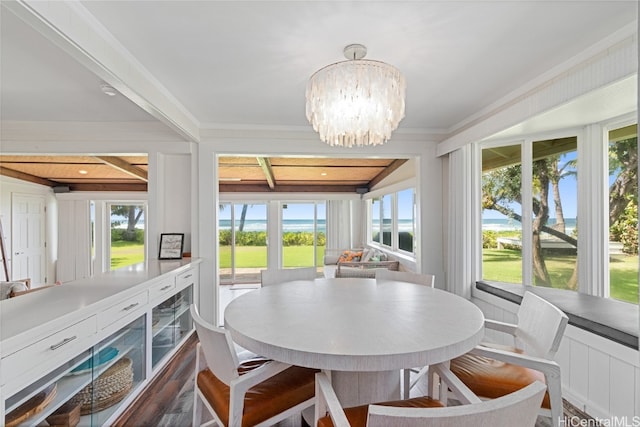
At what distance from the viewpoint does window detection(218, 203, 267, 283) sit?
684 centimetres

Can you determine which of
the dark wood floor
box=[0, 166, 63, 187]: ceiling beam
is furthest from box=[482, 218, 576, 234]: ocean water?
box=[0, 166, 63, 187]: ceiling beam

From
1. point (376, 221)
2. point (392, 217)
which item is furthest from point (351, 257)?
point (392, 217)

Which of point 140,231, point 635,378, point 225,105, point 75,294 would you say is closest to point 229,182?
point 140,231

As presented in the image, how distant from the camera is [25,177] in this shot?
5672 millimetres

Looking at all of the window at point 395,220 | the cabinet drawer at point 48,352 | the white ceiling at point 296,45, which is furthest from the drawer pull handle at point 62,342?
the window at point 395,220

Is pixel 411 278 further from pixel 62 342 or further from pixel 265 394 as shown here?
pixel 62 342

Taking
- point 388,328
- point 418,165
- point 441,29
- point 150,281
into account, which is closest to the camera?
point 388,328

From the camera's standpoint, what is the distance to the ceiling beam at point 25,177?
5.27m

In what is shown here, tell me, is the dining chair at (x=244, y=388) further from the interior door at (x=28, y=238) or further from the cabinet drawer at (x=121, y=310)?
the interior door at (x=28, y=238)

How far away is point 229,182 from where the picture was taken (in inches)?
271

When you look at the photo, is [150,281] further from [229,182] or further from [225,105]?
[229,182]

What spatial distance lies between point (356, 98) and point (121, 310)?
1.91 m

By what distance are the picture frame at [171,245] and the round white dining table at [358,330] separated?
5.70ft

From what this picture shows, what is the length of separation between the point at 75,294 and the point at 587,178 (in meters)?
3.66
